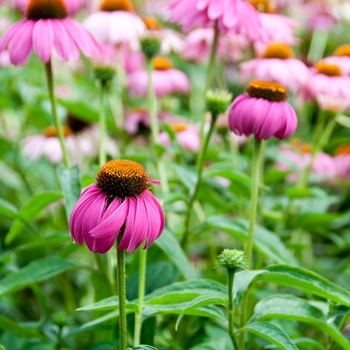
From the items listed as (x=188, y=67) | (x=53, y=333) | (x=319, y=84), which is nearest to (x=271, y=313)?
(x=53, y=333)

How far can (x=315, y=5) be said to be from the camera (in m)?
1.85

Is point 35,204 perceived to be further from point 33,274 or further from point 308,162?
point 308,162

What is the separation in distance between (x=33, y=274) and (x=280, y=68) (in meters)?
0.56

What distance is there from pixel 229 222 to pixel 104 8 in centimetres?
59

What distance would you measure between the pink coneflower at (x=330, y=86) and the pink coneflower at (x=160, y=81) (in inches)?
12.8

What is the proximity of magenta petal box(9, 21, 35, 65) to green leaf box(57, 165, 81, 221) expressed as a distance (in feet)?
0.47

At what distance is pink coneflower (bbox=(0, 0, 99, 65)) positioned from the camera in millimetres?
683

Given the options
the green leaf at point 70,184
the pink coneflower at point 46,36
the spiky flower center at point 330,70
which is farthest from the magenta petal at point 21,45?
the spiky flower center at point 330,70

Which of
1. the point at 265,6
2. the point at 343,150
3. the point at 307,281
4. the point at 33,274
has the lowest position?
the point at 343,150

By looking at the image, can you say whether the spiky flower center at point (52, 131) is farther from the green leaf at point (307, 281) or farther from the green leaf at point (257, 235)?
the green leaf at point (307, 281)

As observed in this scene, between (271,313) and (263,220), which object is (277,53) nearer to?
(263,220)

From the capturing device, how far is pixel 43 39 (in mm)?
686

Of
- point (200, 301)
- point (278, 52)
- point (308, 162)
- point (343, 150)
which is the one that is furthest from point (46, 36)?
point (343, 150)

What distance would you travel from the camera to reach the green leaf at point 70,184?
24.8 inches
